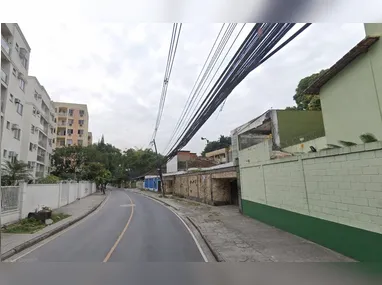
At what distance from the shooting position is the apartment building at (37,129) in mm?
27223

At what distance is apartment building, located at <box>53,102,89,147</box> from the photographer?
52.6m

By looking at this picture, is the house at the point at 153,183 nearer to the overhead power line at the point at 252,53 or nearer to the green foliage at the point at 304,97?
the green foliage at the point at 304,97

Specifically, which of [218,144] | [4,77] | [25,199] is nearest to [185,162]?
[4,77]

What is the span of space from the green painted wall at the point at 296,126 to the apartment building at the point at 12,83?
62.8ft

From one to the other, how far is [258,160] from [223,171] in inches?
234

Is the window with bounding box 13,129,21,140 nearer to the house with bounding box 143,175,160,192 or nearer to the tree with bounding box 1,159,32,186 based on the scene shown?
the tree with bounding box 1,159,32,186

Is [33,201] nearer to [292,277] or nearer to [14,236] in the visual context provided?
[14,236]

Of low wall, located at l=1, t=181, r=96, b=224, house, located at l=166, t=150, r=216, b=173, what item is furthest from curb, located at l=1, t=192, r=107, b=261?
house, located at l=166, t=150, r=216, b=173

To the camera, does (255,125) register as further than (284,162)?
Yes

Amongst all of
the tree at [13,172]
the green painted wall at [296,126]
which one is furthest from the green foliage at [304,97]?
the tree at [13,172]

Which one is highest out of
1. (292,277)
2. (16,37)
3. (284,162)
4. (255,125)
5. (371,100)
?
(16,37)

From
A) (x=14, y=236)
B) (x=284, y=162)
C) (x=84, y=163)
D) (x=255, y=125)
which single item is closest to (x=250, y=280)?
(x=284, y=162)

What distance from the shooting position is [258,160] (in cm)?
1284

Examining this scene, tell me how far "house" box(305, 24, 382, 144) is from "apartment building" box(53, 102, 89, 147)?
50.3 metres
